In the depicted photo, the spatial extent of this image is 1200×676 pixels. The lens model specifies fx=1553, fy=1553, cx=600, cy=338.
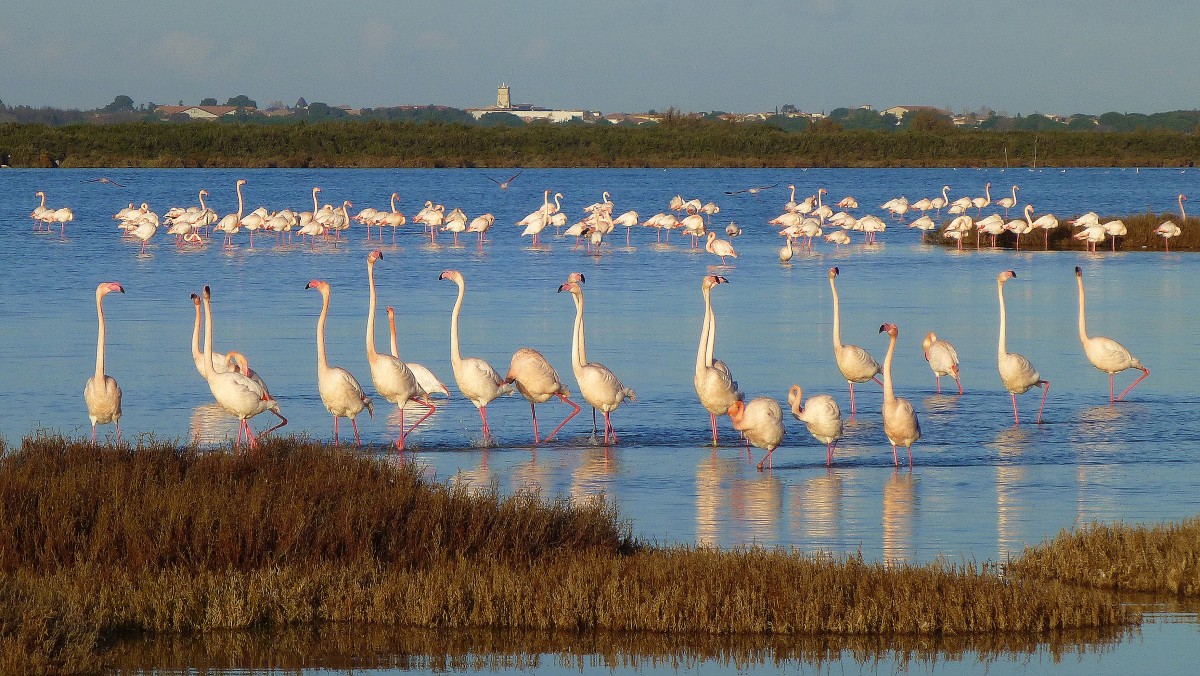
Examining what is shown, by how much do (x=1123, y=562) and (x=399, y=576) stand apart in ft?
11.8

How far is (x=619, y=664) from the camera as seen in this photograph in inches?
262

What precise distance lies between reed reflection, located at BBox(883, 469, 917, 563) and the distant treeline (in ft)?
285

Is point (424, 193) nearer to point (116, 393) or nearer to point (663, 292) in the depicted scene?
point (663, 292)

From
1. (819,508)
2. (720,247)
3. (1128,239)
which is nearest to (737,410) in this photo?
(819,508)

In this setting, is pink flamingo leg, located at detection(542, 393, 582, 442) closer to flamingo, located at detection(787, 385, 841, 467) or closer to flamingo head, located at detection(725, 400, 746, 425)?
flamingo head, located at detection(725, 400, 746, 425)

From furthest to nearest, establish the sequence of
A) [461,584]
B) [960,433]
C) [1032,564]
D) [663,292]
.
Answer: [663,292]
[960,433]
[1032,564]
[461,584]

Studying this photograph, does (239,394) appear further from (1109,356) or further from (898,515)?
(1109,356)

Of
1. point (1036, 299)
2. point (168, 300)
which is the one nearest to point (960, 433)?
point (1036, 299)

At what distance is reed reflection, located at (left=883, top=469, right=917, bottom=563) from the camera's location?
851 centimetres

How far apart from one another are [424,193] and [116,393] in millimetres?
51086

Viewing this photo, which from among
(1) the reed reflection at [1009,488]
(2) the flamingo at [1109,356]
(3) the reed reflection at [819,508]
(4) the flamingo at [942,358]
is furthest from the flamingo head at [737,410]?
(2) the flamingo at [1109,356]

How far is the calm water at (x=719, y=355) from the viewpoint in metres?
10.0

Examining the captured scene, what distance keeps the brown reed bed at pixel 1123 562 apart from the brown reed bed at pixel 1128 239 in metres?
27.5

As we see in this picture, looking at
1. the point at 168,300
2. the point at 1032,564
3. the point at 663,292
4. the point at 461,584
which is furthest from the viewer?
the point at 663,292
